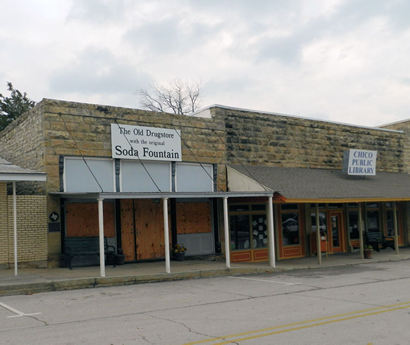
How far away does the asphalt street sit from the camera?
7352mm

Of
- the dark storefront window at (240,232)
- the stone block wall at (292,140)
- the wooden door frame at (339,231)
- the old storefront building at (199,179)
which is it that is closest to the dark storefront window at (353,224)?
the old storefront building at (199,179)

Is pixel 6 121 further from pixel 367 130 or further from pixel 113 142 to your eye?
pixel 367 130

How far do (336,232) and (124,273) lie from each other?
1195 centimetres

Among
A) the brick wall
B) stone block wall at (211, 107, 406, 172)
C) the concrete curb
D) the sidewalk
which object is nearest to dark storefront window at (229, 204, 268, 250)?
the sidewalk

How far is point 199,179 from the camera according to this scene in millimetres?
18797

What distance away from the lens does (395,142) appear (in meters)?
26.4

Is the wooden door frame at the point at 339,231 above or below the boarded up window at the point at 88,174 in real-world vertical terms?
below

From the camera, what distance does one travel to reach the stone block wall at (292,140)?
65.5 feet

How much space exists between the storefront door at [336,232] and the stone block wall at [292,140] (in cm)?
225

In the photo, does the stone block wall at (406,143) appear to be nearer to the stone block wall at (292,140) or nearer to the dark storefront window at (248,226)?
the stone block wall at (292,140)

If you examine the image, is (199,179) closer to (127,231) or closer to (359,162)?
(127,231)

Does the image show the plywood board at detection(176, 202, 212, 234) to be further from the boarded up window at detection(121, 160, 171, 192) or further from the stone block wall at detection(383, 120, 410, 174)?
the stone block wall at detection(383, 120, 410, 174)

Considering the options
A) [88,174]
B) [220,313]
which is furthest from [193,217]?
[220,313]

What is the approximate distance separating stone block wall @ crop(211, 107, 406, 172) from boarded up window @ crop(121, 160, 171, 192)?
2.96 m
